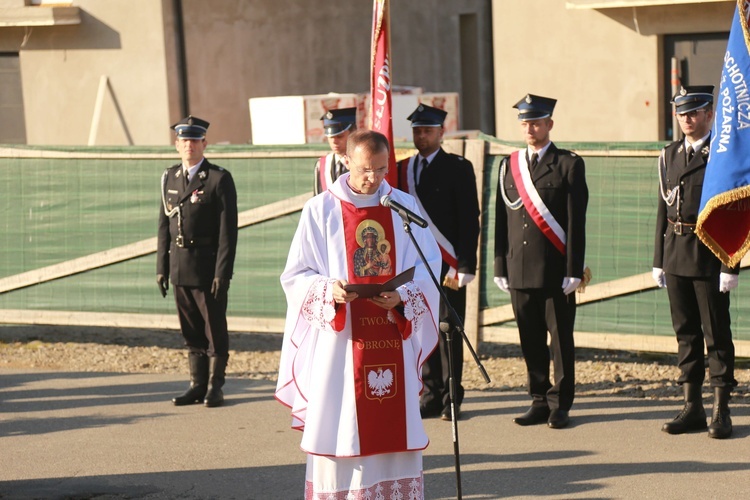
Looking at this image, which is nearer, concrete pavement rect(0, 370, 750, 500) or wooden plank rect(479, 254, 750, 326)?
concrete pavement rect(0, 370, 750, 500)

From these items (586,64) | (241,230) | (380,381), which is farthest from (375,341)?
(586,64)

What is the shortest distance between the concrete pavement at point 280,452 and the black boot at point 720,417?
0.21 ft

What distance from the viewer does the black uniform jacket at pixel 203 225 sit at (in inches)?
346

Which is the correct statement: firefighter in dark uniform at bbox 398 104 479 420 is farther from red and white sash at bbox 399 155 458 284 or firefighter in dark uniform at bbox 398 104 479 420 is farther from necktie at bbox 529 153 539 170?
necktie at bbox 529 153 539 170

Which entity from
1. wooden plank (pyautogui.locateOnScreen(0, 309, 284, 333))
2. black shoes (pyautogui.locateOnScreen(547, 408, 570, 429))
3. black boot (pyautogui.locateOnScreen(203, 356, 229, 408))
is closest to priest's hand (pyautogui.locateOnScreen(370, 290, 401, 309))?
black shoes (pyautogui.locateOnScreen(547, 408, 570, 429))

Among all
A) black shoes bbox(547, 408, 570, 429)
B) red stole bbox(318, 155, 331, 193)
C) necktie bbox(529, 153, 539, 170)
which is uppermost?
necktie bbox(529, 153, 539, 170)

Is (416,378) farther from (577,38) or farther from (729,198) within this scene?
(577,38)

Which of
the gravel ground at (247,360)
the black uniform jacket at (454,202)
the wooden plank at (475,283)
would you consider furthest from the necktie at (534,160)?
the wooden plank at (475,283)

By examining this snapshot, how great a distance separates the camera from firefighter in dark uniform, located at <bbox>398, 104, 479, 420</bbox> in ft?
26.9

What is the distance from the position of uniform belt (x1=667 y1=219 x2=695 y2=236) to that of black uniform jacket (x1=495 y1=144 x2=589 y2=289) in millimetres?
567

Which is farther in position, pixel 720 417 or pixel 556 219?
pixel 556 219

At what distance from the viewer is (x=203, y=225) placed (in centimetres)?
888

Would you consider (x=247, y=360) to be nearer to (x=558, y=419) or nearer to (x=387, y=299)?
(x=558, y=419)

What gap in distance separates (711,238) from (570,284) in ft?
3.35
